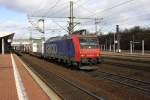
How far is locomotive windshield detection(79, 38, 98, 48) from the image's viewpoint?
90.3 ft

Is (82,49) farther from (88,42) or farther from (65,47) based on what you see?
(65,47)

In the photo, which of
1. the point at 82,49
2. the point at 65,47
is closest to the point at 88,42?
the point at 82,49

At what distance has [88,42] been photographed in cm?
2794

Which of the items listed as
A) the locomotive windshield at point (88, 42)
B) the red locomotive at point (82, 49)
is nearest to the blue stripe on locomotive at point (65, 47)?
the red locomotive at point (82, 49)

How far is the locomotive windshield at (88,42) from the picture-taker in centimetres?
2751

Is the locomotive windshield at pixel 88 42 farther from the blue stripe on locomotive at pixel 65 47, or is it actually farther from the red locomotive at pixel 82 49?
the blue stripe on locomotive at pixel 65 47

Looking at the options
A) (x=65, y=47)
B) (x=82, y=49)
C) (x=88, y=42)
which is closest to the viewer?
(x=82, y=49)

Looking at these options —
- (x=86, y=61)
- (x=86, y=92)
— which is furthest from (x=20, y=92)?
(x=86, y=61)

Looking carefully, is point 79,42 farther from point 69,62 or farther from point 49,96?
point 49,96

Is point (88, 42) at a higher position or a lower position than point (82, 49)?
higher

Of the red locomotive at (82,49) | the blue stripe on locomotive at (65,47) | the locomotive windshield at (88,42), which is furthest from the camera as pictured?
the blue stripe on locomotive at (65,47)

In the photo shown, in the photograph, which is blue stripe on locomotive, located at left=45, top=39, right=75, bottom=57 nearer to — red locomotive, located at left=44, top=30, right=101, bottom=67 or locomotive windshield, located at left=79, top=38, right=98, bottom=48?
red locomotive, located at left=44, top=30, right=101, bottom=67

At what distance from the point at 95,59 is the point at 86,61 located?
1.01 meters

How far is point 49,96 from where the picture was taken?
1314 cm
